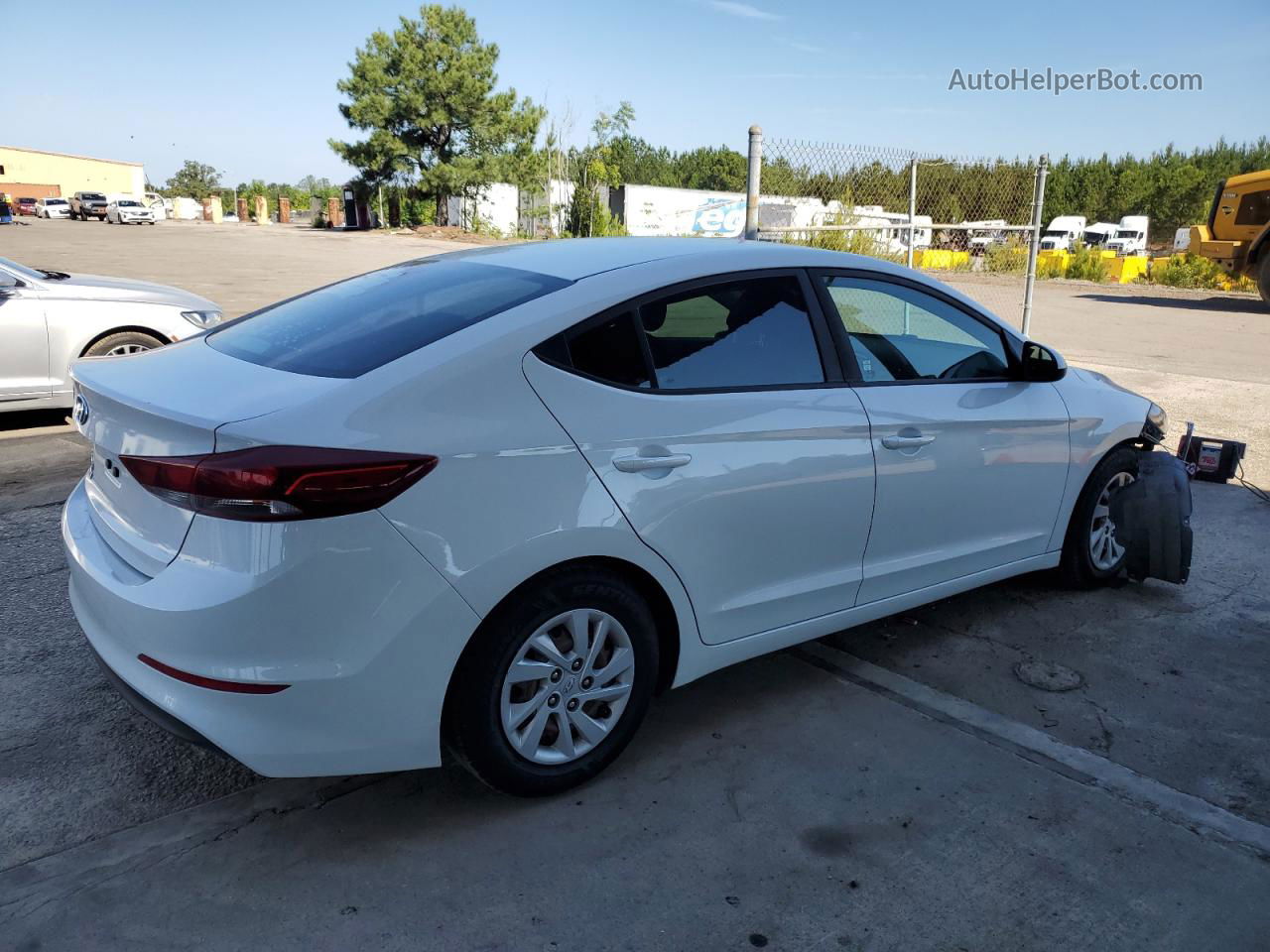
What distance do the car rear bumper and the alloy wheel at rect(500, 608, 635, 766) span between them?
0.80 ft

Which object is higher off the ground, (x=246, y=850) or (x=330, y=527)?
(x=330, y=527)

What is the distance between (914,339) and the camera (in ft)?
13.2

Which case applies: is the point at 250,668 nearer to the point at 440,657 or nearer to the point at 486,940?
the point at 440,657

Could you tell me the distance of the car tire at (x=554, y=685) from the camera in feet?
8.57

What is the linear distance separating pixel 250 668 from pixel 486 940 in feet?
2.82

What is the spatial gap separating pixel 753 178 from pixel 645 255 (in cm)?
526

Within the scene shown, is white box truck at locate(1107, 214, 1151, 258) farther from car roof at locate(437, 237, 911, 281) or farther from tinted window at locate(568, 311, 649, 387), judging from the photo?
tinted window at locate(568, 311, 649, 387)

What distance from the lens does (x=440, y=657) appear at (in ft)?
8.25

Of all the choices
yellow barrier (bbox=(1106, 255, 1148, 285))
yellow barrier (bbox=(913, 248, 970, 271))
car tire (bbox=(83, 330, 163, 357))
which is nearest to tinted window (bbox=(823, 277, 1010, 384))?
car tire (bbox=(83, 330, 163, 357))

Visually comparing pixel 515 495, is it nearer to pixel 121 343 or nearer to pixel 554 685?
pixel 554 685

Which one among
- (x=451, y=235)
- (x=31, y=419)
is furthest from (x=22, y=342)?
(x=451, y=235)

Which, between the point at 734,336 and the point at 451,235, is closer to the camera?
the point at 734,336

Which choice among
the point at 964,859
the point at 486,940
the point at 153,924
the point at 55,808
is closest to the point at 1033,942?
the point at 964,859

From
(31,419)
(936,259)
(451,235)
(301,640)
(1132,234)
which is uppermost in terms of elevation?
(1132,234)
